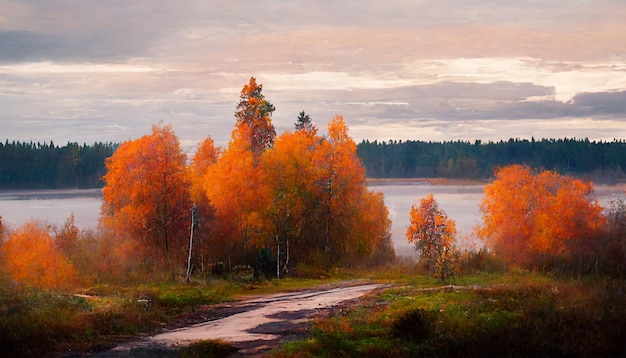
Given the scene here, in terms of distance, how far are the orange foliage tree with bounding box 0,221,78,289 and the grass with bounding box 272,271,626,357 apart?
1799 cm

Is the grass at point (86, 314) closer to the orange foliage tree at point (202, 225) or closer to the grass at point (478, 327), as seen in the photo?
the grass at point (478, 327)

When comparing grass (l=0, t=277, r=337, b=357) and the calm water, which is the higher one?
grass (l=0, t=277, r=337, b=357)

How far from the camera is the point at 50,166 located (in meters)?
153

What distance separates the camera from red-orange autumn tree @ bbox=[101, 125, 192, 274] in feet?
167

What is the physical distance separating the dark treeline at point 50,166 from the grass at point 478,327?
431 feet

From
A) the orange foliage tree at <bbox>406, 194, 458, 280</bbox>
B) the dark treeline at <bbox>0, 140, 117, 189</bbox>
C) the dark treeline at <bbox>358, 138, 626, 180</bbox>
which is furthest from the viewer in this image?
the dark treeline at <bbox>358, 138, 626, 180</bbox>

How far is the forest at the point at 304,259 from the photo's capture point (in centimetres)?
2439

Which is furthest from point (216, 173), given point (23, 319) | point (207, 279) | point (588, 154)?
point (588, 154)

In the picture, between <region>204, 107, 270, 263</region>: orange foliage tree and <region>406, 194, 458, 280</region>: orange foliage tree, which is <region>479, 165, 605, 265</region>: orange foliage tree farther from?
<region>204, 107, 270, 263</region>: orange foliage tree

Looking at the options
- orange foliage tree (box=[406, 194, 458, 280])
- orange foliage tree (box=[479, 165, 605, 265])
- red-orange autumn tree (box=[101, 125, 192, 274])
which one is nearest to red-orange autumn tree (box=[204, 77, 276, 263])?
red-orange autumn tree (box=[101, 125, 192, 274])

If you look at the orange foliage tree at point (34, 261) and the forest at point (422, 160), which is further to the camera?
the forest at point (422, 160)

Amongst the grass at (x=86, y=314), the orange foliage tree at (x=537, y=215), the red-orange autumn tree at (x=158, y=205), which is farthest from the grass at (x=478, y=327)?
the red-orange autumn tree at (x=158, y=205)

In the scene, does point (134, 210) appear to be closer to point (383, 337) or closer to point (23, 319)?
point (23, 319)

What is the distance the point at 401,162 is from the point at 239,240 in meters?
147
